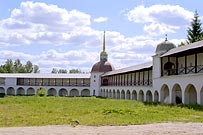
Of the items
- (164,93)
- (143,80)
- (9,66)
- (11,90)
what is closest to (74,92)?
(11,90)

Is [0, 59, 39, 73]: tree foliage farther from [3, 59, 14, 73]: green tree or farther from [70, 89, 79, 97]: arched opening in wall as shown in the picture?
[70, 89, 79, 97]: arched opening in wall

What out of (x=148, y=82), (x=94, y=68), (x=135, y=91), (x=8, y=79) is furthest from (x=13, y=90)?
(x=148, y=82)

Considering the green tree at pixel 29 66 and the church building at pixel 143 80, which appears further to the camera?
the green tree at pixel 29 66

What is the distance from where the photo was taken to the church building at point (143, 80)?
2663 cm

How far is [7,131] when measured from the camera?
12133mm

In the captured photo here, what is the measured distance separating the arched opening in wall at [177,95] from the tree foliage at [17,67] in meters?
81.5

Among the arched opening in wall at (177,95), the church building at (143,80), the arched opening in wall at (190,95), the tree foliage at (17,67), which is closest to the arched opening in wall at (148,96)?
the church building at (143,80)

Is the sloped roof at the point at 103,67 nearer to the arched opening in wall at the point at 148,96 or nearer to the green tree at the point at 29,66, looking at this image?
the arched opening in wall at the point at 148,96

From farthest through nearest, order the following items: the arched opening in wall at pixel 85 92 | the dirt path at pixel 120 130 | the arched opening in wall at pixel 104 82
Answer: the arched opening in wall at pixel 85 92 < the arched opening in wall at pixel 104 82 < the dirt path at pixel 120 130

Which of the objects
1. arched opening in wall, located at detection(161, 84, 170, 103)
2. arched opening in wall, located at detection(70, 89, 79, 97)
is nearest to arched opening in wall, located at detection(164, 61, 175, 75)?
arched opening in wall, located at detection(161, 84, 170, 103)

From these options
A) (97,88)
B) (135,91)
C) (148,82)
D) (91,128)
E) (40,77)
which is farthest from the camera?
(40,77)

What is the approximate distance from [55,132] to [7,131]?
1.69 metres

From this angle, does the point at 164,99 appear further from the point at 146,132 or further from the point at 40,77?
the point at 40,77

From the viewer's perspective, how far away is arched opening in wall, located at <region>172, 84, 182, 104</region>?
29013 millimetres
